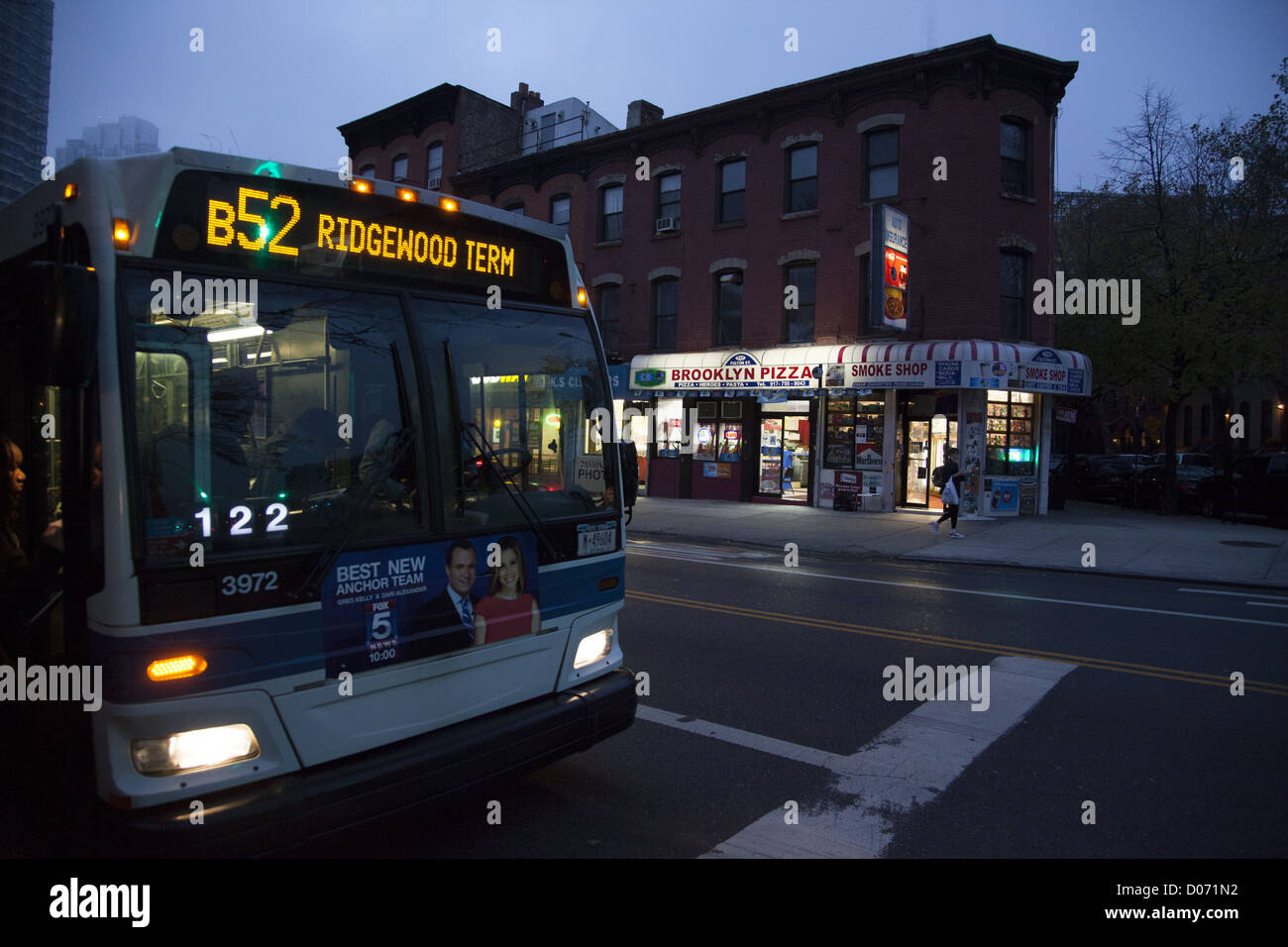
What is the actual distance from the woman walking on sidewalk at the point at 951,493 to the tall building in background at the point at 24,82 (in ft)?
163

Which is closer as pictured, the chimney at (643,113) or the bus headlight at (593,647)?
the bus headlight at (593,647)

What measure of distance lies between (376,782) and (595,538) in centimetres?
167

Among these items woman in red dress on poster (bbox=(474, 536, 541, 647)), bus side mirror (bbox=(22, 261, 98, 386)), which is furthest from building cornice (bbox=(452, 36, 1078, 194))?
bus side mirror (bbox=(22, 261, 98, 386))

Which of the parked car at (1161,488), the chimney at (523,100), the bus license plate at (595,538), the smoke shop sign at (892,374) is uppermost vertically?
the chimney at (523,100)

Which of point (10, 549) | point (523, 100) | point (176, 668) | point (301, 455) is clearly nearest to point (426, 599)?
point (301, 455)

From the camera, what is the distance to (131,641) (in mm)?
2797

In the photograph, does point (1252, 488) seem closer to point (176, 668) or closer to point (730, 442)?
point (730, 442)

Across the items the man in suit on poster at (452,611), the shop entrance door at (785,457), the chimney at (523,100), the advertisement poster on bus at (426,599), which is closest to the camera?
the advertisement poster on bus at (426,599)

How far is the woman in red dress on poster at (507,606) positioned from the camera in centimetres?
378

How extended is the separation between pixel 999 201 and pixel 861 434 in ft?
20.9

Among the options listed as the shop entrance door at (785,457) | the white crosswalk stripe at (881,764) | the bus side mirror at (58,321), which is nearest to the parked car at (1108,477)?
the shop entrance door at (785,457)

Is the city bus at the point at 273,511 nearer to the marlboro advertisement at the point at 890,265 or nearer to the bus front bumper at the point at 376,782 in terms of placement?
the bus front bumper at the point at 376,782

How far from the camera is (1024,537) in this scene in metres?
16.3
